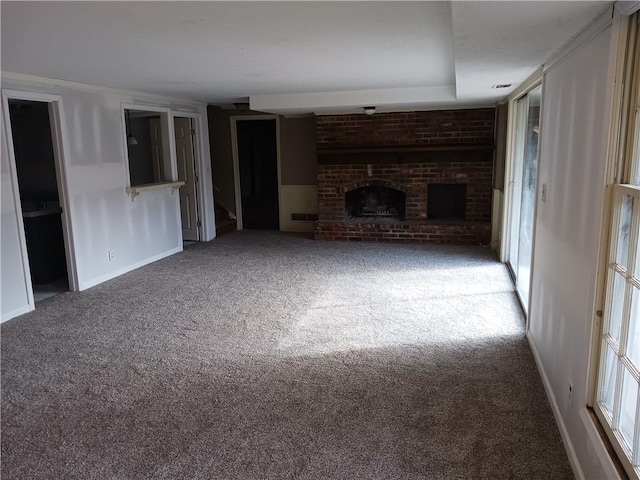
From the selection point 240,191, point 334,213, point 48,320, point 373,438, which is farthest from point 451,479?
point 240,191

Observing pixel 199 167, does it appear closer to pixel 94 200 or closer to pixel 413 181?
pixel 94 200

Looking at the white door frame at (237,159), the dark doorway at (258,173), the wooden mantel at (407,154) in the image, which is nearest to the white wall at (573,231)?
the wooden mantel at (407,154)

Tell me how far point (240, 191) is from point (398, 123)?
300 centimetres

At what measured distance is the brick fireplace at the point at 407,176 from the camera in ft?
21.5

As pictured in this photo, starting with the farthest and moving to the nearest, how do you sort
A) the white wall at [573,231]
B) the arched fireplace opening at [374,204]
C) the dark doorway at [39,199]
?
the arched fireplace opening at [374,204]
the dark doorway at [39,199]
the white wall at [573,231]

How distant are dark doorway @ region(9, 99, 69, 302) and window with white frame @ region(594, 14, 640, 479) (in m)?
4.74

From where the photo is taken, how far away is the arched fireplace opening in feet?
23.8

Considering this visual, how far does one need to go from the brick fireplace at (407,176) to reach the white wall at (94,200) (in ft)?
8.11

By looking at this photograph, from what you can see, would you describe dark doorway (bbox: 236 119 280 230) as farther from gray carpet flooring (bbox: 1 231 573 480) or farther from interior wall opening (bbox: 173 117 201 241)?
gray carpet flooring (bbox: 1 231 573 480)

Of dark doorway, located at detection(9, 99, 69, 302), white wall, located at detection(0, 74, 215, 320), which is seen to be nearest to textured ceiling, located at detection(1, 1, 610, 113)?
white wall, located at detection(0, 74, 215, 320)

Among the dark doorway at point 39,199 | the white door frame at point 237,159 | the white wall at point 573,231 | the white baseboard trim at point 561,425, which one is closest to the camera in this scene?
the white wall at point 573,231

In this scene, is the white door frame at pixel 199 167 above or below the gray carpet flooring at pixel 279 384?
above

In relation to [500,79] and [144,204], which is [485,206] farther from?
[144,204]

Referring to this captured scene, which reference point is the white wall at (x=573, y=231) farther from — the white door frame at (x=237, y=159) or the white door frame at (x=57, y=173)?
the white door frame at (x=237, y=159)
